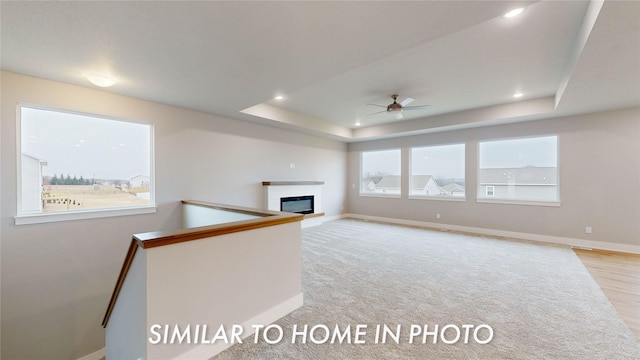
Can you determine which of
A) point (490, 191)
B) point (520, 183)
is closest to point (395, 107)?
point (490, 191)

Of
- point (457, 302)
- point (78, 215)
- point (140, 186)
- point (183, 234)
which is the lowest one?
point (457, 302)

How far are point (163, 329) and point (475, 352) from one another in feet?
7.04

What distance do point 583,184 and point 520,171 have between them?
3.16 feet

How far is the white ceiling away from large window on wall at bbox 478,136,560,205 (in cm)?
104

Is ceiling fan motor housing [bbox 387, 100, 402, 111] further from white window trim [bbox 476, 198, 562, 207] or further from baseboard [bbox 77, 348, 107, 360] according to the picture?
baseboard [bbox 77, 348, 107, 360]

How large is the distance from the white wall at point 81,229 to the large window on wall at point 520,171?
5547 mm

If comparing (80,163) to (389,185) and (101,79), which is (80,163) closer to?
(101,79)

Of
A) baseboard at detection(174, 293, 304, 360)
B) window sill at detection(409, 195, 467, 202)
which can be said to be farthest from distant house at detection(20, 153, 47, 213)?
window sill at detection(409, 195, 467, 202)

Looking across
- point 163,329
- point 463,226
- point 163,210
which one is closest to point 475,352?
point 163,329

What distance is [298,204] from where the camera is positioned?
6.48 meters

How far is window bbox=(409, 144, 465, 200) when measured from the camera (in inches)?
242

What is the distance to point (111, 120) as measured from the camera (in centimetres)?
369

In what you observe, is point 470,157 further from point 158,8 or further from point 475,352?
point 158,8

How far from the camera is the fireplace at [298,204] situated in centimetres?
611
